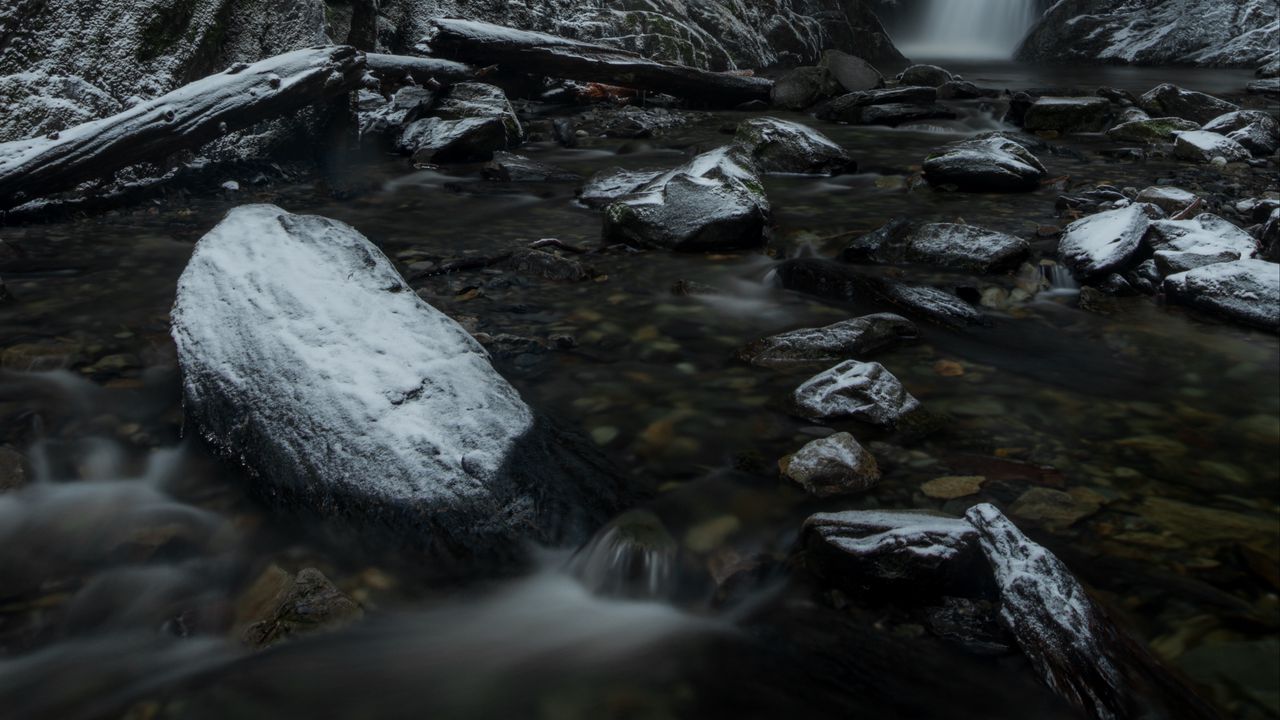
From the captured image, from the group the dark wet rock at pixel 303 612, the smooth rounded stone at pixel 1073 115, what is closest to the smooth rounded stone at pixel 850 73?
the smooth rounded stone at pixel 1073 115

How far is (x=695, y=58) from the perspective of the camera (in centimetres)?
1539

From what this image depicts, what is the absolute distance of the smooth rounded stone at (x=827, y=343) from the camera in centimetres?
387

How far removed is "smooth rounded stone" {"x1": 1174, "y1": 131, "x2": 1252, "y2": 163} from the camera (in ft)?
29.0

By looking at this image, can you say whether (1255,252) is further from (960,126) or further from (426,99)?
(426,99)

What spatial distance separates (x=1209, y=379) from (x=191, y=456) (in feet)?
13.5

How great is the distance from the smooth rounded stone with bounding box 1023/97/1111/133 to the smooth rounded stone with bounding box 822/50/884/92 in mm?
3517

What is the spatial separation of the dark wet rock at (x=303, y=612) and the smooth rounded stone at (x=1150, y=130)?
34.4ft

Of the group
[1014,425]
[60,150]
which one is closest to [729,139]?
[60,150]

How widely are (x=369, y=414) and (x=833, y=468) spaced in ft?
4.83

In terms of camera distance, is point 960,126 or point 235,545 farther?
point 960,126

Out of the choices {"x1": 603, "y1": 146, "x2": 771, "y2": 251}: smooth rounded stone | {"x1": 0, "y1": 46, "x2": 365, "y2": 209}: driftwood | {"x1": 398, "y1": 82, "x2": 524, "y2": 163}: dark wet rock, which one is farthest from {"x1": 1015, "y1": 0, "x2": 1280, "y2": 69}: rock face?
{"x1": 0, "y1": 46, "x2": 365, "y2": 209}: driftwood

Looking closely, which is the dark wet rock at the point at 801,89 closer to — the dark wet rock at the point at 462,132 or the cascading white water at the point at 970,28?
the dark wet rock at the point at 462,132

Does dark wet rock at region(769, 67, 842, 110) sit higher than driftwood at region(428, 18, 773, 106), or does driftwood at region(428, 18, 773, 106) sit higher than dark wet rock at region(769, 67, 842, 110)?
driftwood at region(428, 18, 773, 106)

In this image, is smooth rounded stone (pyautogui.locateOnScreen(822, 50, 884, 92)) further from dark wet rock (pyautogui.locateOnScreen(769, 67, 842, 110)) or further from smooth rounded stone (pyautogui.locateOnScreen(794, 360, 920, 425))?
smooth rounded stone (pyautogui.locateOnScreen(794, 360, 920, 425))
